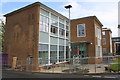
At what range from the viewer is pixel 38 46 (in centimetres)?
1398

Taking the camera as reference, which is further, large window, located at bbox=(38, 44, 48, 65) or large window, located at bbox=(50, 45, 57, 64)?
large window, located at bbox=(50, 45, 57, 64)

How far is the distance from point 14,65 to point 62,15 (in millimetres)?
11459

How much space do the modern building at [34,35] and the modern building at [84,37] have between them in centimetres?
382

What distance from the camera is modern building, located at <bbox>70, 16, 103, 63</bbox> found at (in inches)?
787

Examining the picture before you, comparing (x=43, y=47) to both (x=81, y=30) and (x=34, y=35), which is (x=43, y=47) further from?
(x=81, y=30)

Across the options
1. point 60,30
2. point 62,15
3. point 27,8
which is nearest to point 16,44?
point 27,8

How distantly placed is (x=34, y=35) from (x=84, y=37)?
34.1 feet

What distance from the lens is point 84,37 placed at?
2100 cm

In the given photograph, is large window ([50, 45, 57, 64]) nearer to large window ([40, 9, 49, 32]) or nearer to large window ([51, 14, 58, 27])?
large window ([40, 9, 49, 32])

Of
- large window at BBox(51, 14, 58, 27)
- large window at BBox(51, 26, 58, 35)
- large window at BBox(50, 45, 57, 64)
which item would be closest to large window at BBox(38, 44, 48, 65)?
large window at BBox(50, 45, 57, 64)

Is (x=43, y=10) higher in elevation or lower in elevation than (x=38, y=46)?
higher

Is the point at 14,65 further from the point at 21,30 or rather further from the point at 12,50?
the point at 21,30

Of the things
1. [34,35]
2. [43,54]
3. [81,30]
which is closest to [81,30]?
[81,30]

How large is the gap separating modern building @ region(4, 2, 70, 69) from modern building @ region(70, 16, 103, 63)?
3.82 m
